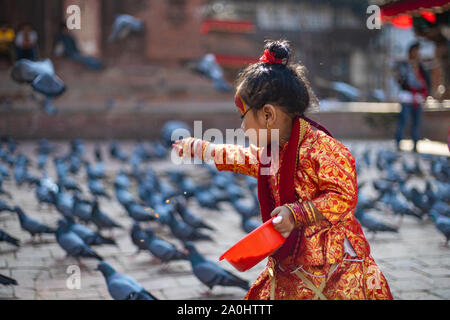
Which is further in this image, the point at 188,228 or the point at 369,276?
the point at 188,228

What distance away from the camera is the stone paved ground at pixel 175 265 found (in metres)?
3.66

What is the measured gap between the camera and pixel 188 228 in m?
4.72

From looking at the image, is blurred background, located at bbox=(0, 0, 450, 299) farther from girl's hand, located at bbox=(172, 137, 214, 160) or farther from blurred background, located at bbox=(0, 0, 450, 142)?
girl's hand, located at bbox=(172, 137, 214, 160)

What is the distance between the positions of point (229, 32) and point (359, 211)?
881 inches

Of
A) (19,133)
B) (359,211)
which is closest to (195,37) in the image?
(19,133)

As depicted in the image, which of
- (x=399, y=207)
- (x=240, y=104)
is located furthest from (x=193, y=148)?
(x=399, y=207)

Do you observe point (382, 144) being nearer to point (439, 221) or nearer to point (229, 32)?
point (439, 221)

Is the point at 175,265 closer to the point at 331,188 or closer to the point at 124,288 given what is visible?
the point at 124,288

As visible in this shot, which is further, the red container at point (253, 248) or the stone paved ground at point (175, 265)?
the stone paved ground at point (175, 265)

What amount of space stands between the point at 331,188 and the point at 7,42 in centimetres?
1660

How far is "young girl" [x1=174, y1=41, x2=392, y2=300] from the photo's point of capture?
6.33 ft

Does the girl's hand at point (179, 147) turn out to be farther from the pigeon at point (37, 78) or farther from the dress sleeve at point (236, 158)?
the pigeon at point (37, 78)

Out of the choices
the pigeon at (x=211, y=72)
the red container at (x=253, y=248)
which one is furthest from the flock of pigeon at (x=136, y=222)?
the pigeon at (x=211, y=72)

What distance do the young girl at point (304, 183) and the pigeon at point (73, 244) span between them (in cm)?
239
